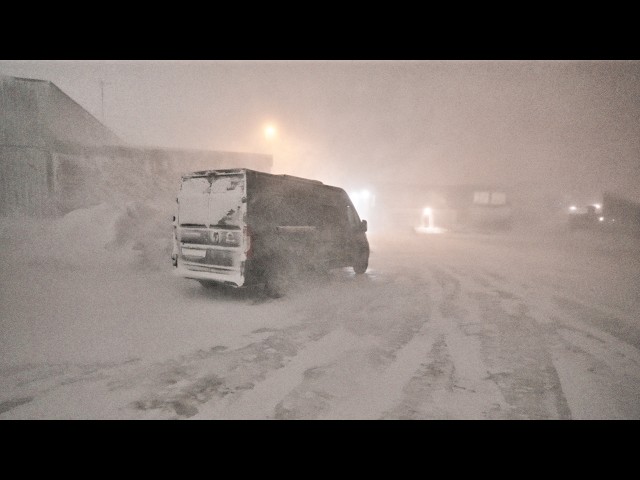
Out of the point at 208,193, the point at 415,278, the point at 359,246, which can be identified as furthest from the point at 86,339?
the point at 415,278

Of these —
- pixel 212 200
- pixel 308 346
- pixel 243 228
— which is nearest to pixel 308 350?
pixel 308 346

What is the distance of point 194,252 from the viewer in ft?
20.0

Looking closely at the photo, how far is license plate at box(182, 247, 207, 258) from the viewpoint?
601cm

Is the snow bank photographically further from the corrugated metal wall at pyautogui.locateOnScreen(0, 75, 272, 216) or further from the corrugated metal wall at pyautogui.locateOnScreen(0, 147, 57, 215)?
the corrugated metal wall at pyautogui.locateOnScreen(0, 75, 272, 216)

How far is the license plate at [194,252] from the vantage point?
6.01 meters

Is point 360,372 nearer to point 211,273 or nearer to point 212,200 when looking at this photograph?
point 211,273

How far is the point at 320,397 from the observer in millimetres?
2820

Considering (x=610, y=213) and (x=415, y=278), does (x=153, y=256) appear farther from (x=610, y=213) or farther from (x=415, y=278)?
(x=610, y=213)

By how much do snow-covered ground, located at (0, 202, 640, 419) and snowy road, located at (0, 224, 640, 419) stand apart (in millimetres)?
19

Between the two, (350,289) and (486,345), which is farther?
(350,289)

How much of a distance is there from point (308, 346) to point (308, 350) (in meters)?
0.13

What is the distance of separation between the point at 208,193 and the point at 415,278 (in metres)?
5.63

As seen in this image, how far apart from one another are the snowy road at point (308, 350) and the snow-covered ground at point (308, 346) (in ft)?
0.06

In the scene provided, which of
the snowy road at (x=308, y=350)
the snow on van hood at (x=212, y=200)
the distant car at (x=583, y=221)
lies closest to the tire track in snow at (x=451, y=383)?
the snowy road at (x=308, y=350)
